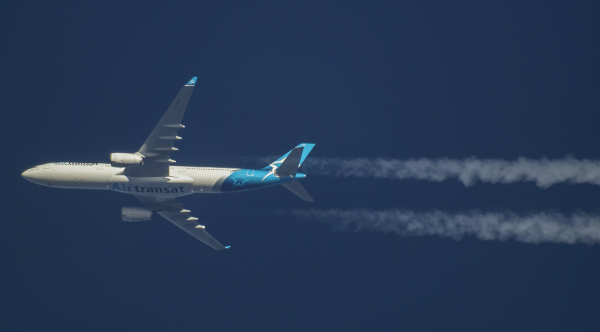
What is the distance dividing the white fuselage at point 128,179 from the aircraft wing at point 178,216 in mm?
3449

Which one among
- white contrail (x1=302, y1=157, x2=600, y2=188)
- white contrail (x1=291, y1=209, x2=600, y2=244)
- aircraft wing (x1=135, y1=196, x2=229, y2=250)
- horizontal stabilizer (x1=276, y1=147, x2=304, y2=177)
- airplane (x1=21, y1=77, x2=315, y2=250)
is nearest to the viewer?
airplane (x1=21, y1=77, x2=315, y2=250)

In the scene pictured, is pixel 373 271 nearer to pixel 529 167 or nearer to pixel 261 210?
pixel 261 210

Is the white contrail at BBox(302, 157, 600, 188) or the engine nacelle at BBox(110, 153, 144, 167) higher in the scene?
the white contrail at BBox(302, 157, 600, 188)

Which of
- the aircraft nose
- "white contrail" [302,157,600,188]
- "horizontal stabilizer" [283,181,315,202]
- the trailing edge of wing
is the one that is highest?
"white contrail" [302,157,600,188]

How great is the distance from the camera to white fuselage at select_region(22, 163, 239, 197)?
41250 mm

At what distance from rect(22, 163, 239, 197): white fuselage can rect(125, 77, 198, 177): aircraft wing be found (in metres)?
0.65

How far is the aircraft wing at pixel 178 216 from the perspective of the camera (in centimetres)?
4619

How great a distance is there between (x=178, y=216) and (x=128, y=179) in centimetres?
639

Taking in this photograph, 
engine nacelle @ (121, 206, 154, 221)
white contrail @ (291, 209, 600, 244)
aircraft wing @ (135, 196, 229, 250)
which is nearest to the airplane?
engine nacelle @ (121, 206, 154, 221)

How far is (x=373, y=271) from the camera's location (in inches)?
2072

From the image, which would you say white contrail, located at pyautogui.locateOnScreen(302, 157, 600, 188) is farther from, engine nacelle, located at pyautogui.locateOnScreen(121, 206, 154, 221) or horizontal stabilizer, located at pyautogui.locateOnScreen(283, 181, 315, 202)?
engine nacelle, located at pyautogui.locateOnScreen(121, 206, 154, 221)

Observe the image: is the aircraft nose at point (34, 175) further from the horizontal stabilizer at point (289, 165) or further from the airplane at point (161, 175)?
the horizontal stabilizer at point (289, 165)

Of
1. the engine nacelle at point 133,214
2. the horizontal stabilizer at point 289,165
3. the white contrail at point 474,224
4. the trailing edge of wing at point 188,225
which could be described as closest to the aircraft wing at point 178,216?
the trailing edge of wing at point 188,225

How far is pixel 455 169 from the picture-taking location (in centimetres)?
4756
